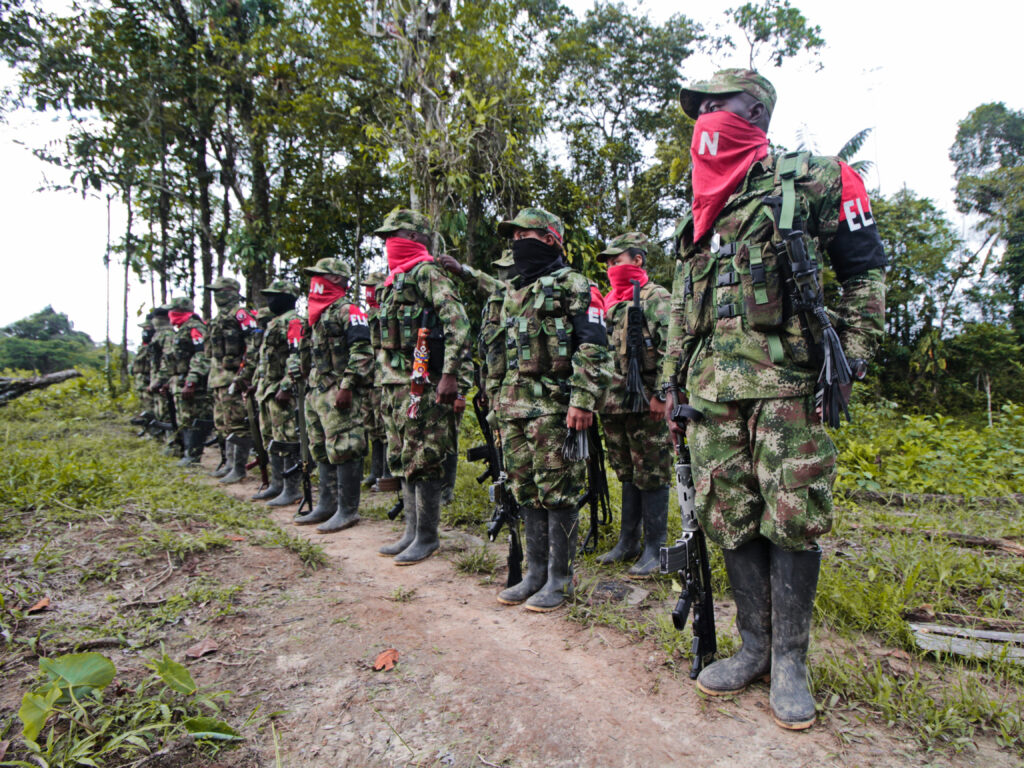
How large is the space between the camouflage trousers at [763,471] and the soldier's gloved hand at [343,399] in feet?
11.8

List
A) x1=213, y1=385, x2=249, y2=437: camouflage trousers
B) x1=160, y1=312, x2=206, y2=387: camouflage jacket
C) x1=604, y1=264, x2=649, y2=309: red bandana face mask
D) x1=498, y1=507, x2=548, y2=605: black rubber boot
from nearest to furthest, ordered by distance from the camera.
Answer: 1. x1=498, y1=507, x2=548, y2=605: black rubber boot
2. x1=604, y1=264, x2=649, y2=309: red bandana face mask
3. x1=213, y1=385, x2=249, y2=437: camouflage trousers
4. x1=160, y1=312, x2=206, y2=387: camouflage jacket

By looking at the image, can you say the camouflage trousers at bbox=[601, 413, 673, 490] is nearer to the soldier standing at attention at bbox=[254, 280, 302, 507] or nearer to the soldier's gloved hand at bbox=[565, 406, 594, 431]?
the soldier's gloved hand at bbox=[565, 406, 594, 431]

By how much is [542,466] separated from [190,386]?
7.22 metres

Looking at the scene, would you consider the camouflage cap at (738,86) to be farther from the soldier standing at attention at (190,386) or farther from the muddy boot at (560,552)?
the soldier standing at attention at (190,386)

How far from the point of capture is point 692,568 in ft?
8.04

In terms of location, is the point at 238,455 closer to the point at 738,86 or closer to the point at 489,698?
the point at 489,698

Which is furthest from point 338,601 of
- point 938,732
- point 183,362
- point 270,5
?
point 270,5

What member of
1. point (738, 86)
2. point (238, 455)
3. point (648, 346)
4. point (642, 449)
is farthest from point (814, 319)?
point (238, 455)

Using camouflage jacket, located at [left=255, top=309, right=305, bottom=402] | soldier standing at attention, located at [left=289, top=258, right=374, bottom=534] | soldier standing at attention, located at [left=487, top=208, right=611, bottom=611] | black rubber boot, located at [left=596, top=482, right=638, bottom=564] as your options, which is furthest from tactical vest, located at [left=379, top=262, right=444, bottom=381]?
camouflage jacket, located at [left=255, top=309, right=305, bottom=402]

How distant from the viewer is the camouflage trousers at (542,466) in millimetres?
3350

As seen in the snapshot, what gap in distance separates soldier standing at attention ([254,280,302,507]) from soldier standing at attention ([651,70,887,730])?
491 cm

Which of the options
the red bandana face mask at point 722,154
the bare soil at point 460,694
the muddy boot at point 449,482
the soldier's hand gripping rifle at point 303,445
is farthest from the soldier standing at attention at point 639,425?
the soldier's hand gripping rifle at point 303,445

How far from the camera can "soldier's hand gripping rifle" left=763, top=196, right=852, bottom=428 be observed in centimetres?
200

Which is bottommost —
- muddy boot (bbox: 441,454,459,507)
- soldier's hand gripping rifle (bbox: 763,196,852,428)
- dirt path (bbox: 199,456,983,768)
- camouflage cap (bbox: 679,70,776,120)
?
dirt path (bbox: 199,456,983,768)
